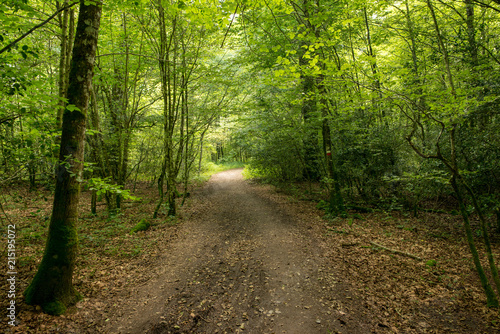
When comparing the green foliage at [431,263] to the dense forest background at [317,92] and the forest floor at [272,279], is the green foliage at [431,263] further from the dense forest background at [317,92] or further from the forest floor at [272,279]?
the dense forest background at [317,92]

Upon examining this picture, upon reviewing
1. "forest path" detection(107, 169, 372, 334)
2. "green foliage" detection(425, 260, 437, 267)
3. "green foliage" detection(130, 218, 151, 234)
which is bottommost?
"forest path" detection(107, 169, 372, 334)

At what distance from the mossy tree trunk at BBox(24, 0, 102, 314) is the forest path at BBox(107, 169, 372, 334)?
107 centimetres

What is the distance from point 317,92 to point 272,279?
523cm

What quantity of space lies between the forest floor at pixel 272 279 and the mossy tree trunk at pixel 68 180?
0.89 feet

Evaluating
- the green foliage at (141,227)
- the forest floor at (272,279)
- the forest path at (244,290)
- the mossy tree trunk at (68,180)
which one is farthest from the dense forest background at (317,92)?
the forest path at (244,290)

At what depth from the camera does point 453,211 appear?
24.8 feet

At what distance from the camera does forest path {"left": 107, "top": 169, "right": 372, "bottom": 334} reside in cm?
359

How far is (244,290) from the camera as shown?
4480 millimetres

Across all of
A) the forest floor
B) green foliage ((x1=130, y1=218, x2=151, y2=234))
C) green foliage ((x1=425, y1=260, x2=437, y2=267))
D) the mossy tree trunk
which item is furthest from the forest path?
green foliage ((x1=425, y1=260, x2=437, y2=267))

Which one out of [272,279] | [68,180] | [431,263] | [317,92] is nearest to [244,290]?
[272,279]

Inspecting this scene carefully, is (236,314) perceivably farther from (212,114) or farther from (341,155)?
(212,114)

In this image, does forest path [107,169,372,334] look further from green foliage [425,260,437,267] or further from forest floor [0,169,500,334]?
green foliage [425,260,437,267]

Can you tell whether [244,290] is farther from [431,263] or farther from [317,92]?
[317,92]

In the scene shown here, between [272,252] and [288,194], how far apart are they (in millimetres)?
7594
